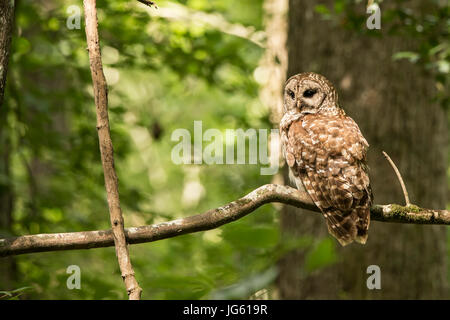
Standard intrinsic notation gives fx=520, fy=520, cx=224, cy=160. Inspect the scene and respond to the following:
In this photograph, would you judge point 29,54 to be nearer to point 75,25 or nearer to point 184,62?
point 75,25

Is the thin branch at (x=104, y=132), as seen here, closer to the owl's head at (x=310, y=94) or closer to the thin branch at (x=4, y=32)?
the thin branch at (x=4, y=32)

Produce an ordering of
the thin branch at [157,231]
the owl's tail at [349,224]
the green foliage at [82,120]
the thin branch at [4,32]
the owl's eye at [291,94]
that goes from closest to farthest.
Result: 1. the thin branch at [157,231]
2. the thin branch at [4,32]
3. the owl's tail at [349,224]
4. the owl's eye at [291,94]
5. the green foliage at [82,120]

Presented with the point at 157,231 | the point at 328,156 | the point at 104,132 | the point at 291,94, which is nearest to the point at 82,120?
the point at 291,94

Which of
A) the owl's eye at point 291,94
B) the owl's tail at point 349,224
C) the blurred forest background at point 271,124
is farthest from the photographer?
the blurred forest background at point 271,124

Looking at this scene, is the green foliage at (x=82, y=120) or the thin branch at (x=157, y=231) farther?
the green foliage at (x=82, y=120)

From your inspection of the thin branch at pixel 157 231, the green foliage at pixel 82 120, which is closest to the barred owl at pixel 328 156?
the thin branch at pixel 157 231

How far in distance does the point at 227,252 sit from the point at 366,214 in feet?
6.47

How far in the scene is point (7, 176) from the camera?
4.55 metres

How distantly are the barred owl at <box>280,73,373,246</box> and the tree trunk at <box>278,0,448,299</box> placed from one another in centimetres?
156

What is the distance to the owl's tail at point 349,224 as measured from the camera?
3.01 m

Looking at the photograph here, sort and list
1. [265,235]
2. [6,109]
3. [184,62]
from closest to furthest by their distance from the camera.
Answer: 1. [265,235]
2. [6,109]
3. [184,62]

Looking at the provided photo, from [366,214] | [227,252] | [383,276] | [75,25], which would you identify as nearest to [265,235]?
[366,214]

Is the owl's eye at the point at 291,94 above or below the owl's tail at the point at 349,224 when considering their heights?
above

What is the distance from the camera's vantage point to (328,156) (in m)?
3.29
